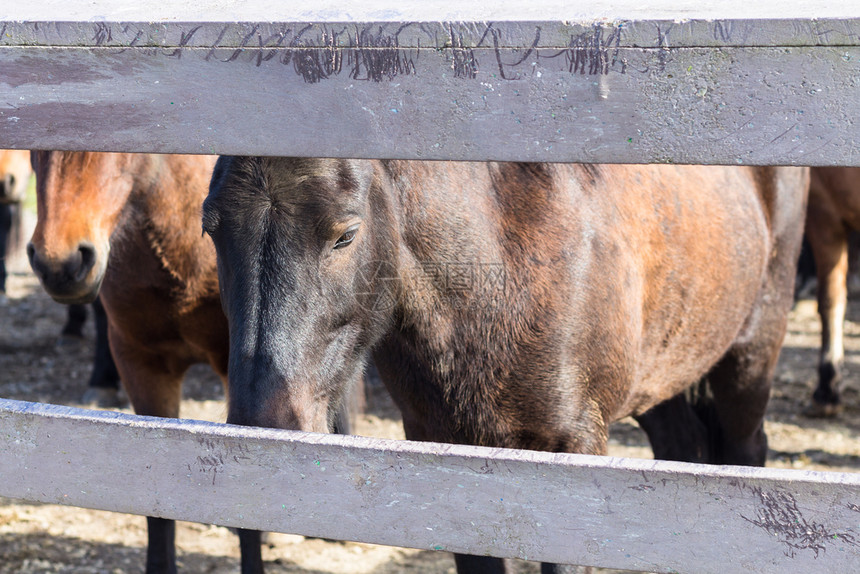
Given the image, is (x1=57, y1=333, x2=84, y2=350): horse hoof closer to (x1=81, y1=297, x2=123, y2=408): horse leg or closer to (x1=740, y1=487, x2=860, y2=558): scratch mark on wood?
(x1=81, y1=297, x2=123, y2=408): horse leg

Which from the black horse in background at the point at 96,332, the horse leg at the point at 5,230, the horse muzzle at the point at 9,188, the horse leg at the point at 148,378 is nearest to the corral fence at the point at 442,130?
the horse leg at the point at 148,378

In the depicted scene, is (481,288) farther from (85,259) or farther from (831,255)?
(831,255)

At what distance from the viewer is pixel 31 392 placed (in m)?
5.83

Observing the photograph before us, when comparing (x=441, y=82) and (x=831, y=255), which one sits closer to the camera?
(x=441, y=82)

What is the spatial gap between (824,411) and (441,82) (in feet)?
16.3

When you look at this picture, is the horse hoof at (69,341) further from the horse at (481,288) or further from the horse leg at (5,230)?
the horse at (481,288)

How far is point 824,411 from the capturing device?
5.30m

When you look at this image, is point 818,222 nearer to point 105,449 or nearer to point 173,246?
point 173,246

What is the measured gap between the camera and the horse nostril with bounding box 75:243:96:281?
2.73 m

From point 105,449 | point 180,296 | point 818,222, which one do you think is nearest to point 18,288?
point 180,296

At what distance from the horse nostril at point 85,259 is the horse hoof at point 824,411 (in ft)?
14.6

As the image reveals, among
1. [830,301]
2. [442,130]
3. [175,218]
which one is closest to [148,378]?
[175,218]

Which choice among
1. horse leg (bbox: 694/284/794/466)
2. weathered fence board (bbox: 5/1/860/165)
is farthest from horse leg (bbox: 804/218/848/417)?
weathered fence board (bbox: 5/1/860/165)

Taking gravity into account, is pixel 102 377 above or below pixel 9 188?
below
